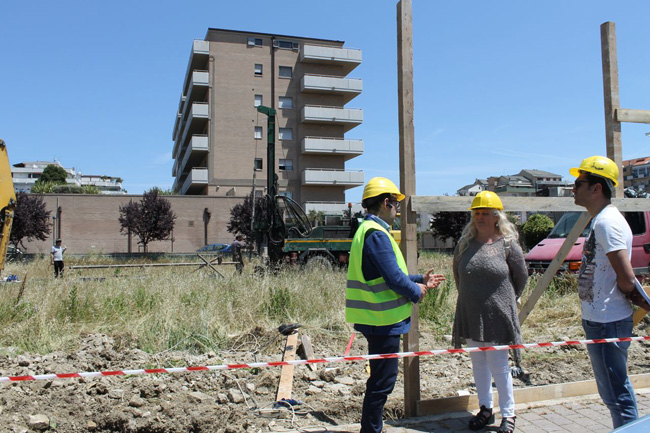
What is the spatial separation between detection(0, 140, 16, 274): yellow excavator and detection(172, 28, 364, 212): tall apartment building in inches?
1415

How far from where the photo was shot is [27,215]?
35062 millimetres

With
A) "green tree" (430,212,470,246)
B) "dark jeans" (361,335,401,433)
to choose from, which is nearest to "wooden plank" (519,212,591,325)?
"dark jeans" (361,335,401,433)

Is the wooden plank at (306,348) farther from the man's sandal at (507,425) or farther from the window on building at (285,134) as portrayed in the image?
the window on building at (285,134)

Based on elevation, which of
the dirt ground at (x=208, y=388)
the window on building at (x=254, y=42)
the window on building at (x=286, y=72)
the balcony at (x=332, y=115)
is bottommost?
the dirt ground at (x=208, y=388)

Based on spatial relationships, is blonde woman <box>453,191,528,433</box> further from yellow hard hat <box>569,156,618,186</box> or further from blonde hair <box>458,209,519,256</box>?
yellow hard hat <box>569,156,618,186</box>

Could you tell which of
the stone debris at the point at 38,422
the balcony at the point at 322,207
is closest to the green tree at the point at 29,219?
the balcony at the point at 322,207

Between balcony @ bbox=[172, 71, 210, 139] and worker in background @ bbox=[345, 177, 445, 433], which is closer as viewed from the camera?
worker in background @ bbox=[345, 177, 445, 433]

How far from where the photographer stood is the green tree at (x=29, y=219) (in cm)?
3438

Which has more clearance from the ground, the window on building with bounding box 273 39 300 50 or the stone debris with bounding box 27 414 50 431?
the window on building with bounding box 273 39 300 50

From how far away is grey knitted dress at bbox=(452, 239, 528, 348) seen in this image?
3793 mm

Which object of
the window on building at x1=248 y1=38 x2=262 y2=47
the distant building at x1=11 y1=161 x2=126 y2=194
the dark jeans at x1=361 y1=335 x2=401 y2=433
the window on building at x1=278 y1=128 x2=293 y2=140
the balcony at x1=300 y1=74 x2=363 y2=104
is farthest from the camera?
the distant building at x1=11 y1=161 x2=126 y2=194

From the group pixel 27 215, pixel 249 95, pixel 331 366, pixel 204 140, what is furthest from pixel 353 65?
pixel 331 366

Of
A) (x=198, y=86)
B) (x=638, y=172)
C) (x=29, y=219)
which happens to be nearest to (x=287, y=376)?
(x=29, y=219)

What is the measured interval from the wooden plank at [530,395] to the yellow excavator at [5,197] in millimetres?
8939
